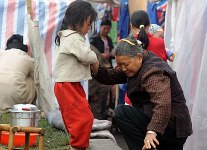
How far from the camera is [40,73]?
723 centimetres

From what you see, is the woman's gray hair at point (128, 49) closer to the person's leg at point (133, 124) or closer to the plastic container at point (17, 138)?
the person's leg at point (133, 124)

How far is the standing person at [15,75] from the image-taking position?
7145 millimetres

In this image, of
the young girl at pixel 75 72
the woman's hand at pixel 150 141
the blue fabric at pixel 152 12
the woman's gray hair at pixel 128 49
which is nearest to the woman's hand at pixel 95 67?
the young girl at pixel 75 72

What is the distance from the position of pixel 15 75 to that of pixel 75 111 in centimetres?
260

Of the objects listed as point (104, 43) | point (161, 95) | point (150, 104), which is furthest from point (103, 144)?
point (104, 43)

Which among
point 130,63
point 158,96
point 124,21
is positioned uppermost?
point 130,63

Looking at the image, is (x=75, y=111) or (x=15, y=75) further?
(x=15, y=75)

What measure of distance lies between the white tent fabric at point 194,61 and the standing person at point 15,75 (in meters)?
2.33

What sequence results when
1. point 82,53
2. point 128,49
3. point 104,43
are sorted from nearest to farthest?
1. point 128,49
2. point 82,53
3. point 104,43

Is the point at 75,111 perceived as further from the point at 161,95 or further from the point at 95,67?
the point at 161,95

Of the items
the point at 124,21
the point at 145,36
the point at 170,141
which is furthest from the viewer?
the point at 124,21

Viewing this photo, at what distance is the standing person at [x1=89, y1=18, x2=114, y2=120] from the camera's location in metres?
9.10

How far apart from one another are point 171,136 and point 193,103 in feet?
4.28

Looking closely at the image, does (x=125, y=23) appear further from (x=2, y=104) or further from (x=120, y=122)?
(x=120, y=122)
